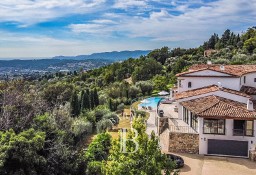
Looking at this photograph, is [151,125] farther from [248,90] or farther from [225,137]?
[248,90]

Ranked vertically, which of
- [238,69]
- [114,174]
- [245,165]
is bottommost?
[245,165]

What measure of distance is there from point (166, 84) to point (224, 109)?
123 feet

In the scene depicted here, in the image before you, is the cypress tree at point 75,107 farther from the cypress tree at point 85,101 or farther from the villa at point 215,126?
the villa at point 215,126

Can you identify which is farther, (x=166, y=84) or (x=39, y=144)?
(x=166, y=84)

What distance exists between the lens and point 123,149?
559 inches

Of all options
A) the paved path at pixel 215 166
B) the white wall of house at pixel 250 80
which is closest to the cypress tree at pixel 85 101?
the white wall of house at pixel 250 80

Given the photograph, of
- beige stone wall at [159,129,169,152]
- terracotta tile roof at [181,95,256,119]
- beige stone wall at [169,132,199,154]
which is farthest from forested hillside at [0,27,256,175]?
terracotta tile roof at [181,95,256,119]

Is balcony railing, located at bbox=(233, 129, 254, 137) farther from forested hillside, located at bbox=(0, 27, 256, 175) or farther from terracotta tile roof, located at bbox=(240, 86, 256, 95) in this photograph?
forested hillside, located at bbox=(0, 27, 256, 175)

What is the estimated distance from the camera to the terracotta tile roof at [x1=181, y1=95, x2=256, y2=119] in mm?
23077

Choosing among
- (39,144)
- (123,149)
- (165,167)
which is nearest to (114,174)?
(123,149)

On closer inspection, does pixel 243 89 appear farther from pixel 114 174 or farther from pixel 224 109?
pixel 114 174

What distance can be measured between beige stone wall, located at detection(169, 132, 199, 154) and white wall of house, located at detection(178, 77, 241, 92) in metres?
8.77

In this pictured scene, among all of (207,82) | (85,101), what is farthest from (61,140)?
(85,101)

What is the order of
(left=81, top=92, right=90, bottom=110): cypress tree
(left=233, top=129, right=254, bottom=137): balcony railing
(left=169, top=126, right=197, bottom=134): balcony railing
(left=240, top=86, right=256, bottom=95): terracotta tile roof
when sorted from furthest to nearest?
(left=81, top=92, right=90, bottom=110): cypress tree
(left=240, top=86, right=256, bottom=95): terracotta tile roof
(left=169, top=126, right=197, bottom=134): balcony railing
(left=233, top=129, right=254, bottom=137): balcony railing
